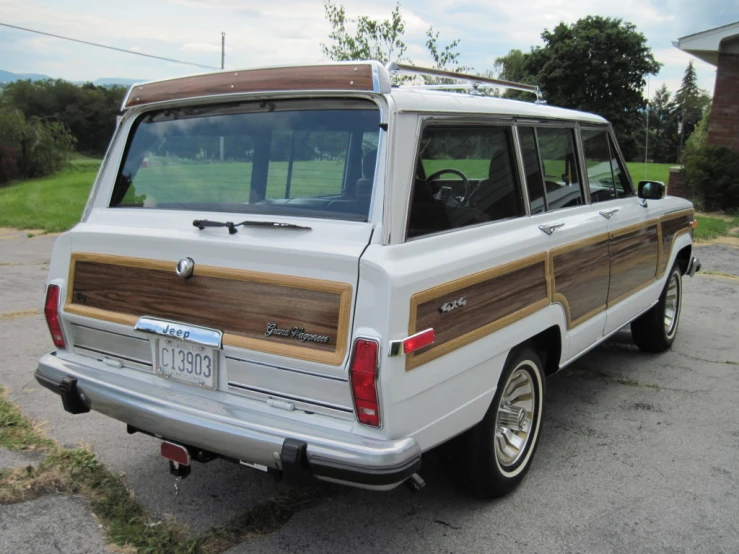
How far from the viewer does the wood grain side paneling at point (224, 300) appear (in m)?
2.51

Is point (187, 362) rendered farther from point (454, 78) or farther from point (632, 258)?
point (632, 258)

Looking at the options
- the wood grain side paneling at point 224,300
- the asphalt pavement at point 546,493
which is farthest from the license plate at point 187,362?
the asphalt pavement at point 546,493

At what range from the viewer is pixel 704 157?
1433 cm

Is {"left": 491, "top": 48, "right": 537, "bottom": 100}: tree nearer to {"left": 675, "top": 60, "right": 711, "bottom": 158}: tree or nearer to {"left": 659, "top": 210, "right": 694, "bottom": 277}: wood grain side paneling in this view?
{"left": 675, "top": 60, "right": 711, "bottom": 158}: tree

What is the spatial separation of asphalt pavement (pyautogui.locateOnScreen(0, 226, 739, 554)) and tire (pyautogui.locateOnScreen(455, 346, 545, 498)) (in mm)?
134

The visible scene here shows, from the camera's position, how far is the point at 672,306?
6.00 meters

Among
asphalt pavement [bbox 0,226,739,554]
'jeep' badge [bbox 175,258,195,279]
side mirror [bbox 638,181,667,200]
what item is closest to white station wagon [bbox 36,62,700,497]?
'jeep' badge [bbox 175,258,195,279]

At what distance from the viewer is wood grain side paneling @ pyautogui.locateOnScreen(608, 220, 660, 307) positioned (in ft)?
14.3

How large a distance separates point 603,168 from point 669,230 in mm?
1095

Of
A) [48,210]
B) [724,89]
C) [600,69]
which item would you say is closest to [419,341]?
[724,89]

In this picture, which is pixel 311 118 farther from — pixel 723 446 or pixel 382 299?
pixel 723 446

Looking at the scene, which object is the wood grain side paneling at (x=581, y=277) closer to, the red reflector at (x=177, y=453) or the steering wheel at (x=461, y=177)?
the steering wheel at (x=461, y=177)

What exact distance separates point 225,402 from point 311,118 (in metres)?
1.29

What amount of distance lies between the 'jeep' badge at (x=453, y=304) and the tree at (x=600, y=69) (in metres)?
44.7
